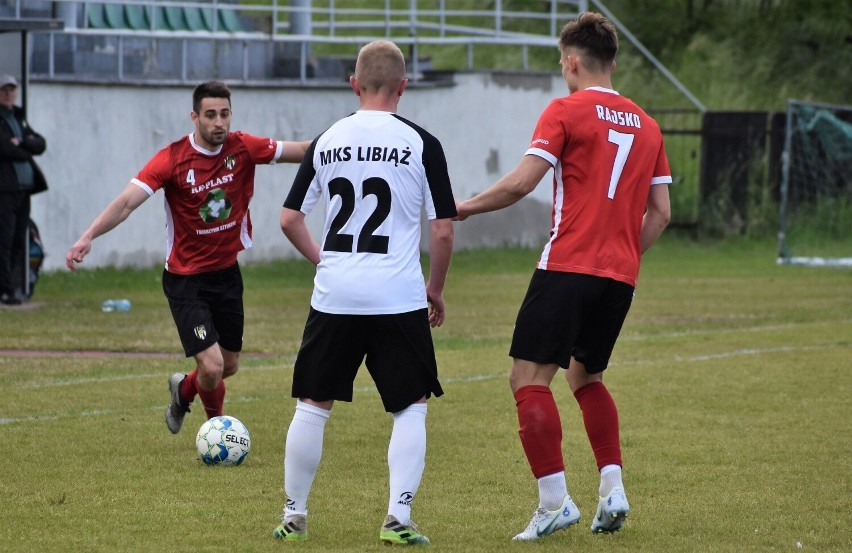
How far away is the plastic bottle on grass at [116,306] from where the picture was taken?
602 inches

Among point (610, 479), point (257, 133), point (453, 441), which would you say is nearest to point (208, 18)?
point (257, 133)

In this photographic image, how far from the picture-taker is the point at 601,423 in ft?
20.1

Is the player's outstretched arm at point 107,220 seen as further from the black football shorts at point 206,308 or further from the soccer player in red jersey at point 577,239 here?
the soccer player in red jersey at point 577,239

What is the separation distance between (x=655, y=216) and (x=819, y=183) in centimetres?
2065

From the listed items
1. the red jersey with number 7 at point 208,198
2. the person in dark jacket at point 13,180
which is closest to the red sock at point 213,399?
the red jersey with number 7 at point 208,198

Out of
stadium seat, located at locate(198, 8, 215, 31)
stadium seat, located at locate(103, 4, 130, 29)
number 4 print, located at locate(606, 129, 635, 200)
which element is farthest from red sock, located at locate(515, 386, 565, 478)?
stadium seat, located at locate(198, 8, 215, 31)

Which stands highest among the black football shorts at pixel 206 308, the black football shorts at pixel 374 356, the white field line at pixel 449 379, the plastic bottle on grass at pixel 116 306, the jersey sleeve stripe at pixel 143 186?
the jersey sleeve stripe at pixel 143 186

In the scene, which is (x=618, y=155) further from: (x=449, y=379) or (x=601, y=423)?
(x=449, y=379)

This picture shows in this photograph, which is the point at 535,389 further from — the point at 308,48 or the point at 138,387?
the point at 308,48

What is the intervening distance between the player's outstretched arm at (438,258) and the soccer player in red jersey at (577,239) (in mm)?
165

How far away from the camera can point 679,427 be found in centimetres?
890

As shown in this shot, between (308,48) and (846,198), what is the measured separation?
10.2 metres

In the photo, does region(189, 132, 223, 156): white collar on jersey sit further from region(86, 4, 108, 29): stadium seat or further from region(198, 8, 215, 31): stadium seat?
region(198, 8, 215, 31): stadium seat

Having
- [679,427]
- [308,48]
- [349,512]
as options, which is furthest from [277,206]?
[349,512]
